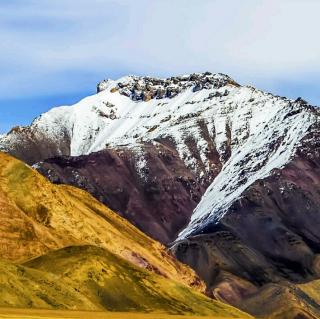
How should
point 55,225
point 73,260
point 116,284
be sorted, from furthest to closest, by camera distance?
1. point 55,225
2. point 73,260
3. point 116,284

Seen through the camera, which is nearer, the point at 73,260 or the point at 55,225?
the point at 73,260

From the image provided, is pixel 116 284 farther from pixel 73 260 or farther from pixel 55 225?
pixel 55 225

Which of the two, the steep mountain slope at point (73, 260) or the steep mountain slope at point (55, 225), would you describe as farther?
the steep mountain slope at point (55, 225)

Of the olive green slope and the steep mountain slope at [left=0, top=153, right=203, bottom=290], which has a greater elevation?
the steep mountain slope at [left=0, top=153, right=203, bottom=290]

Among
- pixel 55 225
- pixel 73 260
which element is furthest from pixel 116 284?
pixel 55 225

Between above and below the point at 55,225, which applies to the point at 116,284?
below

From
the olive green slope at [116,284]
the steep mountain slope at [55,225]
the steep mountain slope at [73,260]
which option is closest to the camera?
the steep mountain slope at [73,260]

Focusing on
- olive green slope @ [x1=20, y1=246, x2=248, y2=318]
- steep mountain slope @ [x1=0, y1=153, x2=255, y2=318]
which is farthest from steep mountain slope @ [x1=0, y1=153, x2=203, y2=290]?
olive green slope @ [x1=20, y1=246, x2=248, y2=318]

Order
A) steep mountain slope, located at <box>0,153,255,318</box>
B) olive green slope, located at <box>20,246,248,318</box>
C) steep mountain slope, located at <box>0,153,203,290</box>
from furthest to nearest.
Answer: steep mountain slope, located at <box>0,153,203,290</box>, olive green slope, located at <box>20,246,248,318</box>, steep mountain slope, located at <box>0,153,255,318</box>

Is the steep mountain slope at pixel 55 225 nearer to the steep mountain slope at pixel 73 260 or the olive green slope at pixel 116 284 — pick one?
the steep mountain slope at pixel 73 260

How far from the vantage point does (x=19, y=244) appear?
5231 inches

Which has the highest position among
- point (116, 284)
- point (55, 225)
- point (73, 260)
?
point (55, 225)

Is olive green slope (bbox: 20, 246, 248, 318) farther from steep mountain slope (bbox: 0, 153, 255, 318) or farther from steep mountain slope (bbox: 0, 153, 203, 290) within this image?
steep mountain slope (bbox: 0, 153, 203, 290)

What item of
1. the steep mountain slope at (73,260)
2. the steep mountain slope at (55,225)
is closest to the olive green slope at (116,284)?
the steep mountain slope at (73,260)
